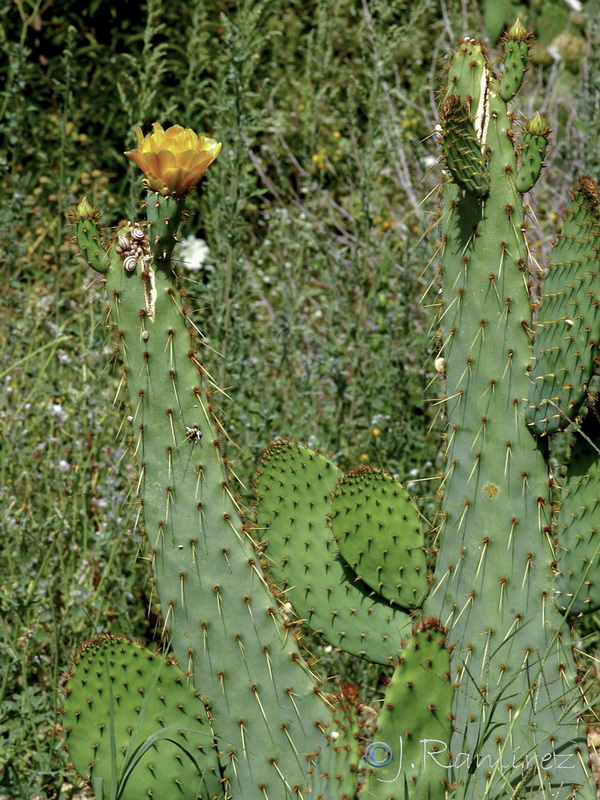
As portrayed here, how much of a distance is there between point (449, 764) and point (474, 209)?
3.41ft

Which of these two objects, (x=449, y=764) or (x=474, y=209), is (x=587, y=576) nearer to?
(x=449, y=764)

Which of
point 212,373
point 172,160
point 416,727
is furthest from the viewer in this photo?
point 212,373

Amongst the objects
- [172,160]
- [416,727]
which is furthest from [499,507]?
[172,160]

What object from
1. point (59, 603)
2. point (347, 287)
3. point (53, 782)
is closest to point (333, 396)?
point (347, 287)

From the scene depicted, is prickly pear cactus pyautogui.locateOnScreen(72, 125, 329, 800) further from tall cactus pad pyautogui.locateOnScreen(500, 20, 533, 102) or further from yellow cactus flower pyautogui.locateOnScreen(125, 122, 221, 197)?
tall cactus pad pyautogui.locateOnScreen(500, 20, 533, 102)

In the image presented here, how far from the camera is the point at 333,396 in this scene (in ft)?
13.0

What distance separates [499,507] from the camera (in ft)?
6.43

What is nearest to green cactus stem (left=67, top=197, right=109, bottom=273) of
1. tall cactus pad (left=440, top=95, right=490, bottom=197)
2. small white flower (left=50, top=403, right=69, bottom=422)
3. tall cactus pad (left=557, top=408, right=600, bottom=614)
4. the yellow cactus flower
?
the yellow cactus flower

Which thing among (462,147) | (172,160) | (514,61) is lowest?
(172,160)

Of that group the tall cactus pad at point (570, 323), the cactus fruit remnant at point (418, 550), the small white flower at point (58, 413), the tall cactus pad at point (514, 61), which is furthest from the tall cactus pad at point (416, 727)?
the small white flower at point (58, 413)

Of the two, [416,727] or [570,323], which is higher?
[570,323]

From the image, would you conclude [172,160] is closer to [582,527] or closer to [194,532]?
[194,532]

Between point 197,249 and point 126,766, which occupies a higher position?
point 197,249

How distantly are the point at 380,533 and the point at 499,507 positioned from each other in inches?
9.7
